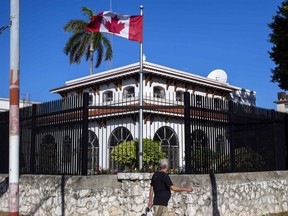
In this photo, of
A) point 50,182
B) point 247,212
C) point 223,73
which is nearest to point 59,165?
point 50,182

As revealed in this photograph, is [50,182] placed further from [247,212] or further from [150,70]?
[150,70]

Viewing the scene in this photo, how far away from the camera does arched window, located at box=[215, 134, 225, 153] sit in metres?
11.1

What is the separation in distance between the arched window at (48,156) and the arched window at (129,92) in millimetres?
20017

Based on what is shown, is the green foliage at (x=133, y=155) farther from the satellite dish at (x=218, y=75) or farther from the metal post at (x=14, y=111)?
the satellite dish at (x=218, y=75)

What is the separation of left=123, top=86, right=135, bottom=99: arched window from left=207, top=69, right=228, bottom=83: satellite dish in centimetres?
1086

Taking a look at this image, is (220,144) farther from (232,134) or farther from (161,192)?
(161,192)

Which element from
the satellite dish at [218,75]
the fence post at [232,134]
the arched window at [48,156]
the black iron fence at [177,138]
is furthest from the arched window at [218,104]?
the satellite dish at [218,75]

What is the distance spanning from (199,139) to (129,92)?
73.9ft

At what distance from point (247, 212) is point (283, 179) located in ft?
8.39

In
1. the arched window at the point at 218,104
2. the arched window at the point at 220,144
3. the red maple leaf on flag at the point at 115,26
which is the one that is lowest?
the arched window at the point at 220,144

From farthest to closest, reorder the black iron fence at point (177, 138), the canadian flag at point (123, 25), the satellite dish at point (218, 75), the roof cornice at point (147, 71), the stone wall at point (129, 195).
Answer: the satellite dish at point (218, 75)
the roof cornice at point (147, 71)
the canadian flag at point (123, 25)
the black iron fence at point (177, 138)
the stone wall at point (129, 195)

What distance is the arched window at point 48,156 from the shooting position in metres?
11.4

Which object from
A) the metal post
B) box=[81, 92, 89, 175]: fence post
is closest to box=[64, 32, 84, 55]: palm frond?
box=[81, 92, 89, 175]: fence post

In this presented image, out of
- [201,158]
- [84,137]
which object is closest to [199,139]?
[201,158]
